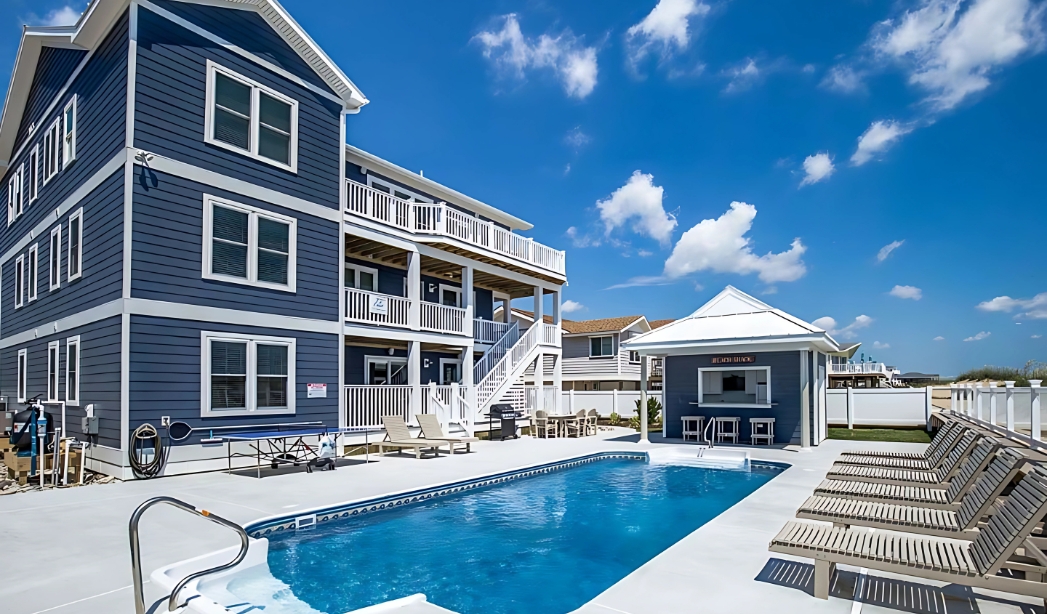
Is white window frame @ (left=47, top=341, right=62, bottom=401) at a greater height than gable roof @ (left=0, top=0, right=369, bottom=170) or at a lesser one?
lesser

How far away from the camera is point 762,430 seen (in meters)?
16.6

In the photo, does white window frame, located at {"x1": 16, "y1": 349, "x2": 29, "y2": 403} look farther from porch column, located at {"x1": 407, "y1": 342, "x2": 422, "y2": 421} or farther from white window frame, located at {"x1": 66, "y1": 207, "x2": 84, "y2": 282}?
porch column, located at {"x1": 407, "y1": 342, "x2": 422, "y2": 421}

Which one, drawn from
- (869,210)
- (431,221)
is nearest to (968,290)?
(869,210)

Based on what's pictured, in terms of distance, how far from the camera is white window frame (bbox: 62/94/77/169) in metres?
13.6

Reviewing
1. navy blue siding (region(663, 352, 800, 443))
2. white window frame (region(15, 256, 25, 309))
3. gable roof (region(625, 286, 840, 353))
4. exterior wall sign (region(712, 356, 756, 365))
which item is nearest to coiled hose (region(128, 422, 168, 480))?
white window frame (region(15, 256, 25, 309))

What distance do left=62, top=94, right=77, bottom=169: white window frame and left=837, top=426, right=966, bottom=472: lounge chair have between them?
16346 millimetres

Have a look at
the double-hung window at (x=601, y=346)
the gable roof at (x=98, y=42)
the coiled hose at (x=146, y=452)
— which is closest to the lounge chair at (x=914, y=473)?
the coiled hose at (x=146, y=452)

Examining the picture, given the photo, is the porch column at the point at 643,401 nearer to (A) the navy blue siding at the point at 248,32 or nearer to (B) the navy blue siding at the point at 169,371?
(B) the navy blue siding at the point at 169,371

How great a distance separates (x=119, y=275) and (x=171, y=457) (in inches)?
136

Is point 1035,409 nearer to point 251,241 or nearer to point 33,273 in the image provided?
point 251,241

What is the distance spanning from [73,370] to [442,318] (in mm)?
9118

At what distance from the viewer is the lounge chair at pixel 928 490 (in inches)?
244

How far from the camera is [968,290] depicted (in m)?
43.1

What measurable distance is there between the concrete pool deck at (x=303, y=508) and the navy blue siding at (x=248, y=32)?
8910mm
